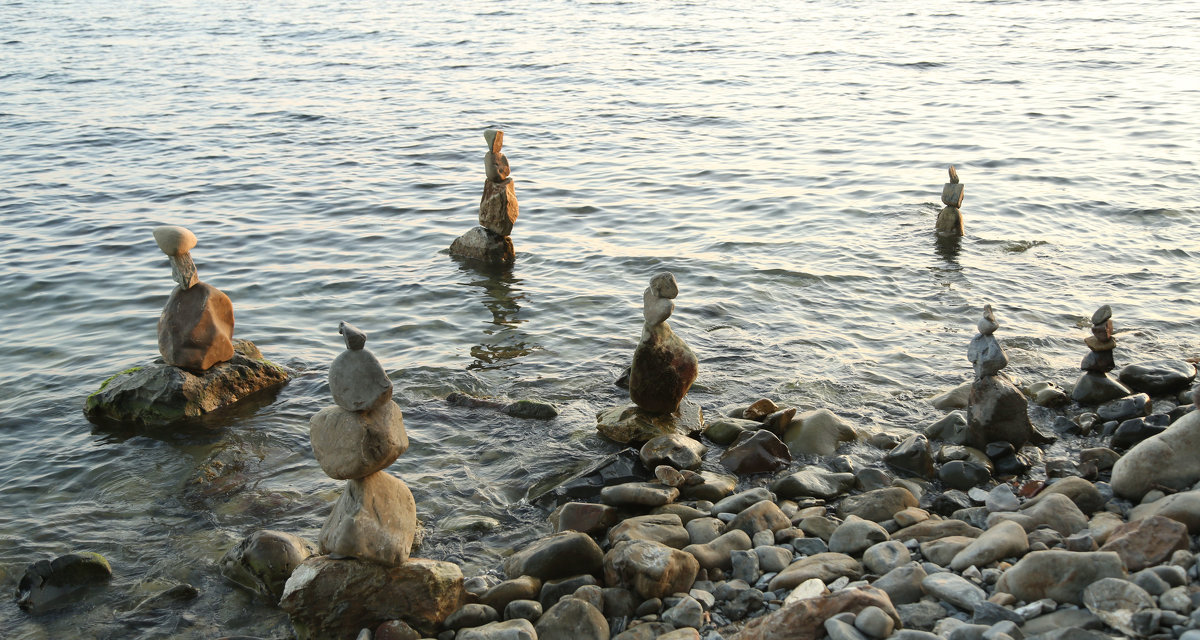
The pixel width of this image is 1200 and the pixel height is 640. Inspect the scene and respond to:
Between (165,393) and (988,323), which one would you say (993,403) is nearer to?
(988,323)

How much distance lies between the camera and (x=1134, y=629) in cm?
374

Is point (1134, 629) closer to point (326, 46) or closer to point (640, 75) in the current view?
point (640, 75)

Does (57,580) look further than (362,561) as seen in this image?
Yes

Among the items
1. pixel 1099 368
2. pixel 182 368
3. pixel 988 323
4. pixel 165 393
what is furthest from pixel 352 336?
pixel 1099 368

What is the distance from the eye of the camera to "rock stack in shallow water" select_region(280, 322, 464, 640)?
4848 millimetres

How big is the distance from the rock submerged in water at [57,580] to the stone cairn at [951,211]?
9.74 meters

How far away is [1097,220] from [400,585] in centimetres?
1056

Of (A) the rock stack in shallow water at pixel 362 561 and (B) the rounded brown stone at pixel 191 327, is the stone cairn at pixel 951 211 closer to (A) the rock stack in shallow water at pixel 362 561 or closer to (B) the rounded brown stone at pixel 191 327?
(B) the rounded brown stone at pixel 191 327

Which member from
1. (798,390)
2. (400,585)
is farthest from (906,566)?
(798,390)

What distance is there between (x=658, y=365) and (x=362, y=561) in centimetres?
279

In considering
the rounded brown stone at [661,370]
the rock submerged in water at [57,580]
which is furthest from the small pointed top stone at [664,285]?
the rock submerged in water at [57,580]

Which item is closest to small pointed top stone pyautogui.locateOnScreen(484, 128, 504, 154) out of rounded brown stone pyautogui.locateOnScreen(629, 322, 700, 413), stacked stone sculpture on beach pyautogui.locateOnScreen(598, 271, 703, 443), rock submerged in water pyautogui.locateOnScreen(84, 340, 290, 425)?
rock submerged in water pyautogui.locateOnScreen(84, 340, 290, 425)

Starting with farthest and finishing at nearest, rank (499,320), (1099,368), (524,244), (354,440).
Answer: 1. (524,244)
2. (499,320)
3. (1099,368)
4. (354,440)

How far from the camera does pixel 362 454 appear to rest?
4.82m
